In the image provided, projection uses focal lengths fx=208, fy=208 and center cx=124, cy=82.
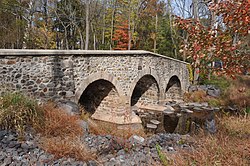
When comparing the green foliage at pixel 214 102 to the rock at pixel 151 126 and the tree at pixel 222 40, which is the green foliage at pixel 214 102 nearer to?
the rock at pixel 151 126

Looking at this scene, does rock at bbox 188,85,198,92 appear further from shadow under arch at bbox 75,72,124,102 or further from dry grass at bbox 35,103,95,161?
dry grass at bbox 35,103,95,161

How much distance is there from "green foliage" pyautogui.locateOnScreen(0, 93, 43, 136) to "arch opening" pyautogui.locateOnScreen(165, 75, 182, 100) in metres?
11.4

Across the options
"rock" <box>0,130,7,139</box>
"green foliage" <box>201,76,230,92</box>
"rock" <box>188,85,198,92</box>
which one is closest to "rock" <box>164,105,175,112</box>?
"rock" <box>188,85,198,92</box>

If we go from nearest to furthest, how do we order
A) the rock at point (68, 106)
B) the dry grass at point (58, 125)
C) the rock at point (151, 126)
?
1. the dry grass at point (58, 125)
2. the rock at point (68, 106)
3. the rock at point (151, 126)

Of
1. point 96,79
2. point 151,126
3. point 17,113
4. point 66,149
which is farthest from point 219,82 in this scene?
point 17,113

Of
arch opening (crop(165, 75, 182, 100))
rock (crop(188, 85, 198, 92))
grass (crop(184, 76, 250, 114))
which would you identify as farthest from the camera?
rock (crop(188, 85, 198, 92))

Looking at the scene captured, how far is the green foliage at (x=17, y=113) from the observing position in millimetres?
4039

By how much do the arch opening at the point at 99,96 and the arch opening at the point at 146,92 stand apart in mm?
3075

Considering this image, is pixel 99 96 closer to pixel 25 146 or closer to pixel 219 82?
pixel 25 146

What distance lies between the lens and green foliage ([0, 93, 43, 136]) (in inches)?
159

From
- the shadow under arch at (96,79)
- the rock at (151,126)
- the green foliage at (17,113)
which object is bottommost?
the rock at (151,126)

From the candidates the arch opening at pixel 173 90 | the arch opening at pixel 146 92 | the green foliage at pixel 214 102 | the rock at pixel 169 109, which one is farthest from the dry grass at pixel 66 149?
the arch opening at pixel 173 90

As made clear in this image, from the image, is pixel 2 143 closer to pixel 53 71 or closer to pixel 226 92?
pixel 53 71

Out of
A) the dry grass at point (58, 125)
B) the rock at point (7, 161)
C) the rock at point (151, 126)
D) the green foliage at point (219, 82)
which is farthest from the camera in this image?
the green foliage at point (219, 82)
